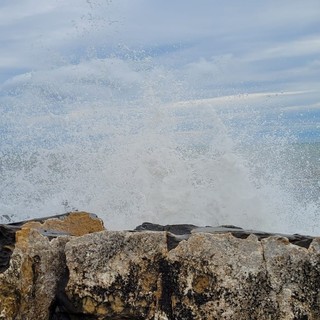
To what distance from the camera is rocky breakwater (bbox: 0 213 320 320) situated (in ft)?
10.7

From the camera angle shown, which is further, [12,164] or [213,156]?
[12,164]

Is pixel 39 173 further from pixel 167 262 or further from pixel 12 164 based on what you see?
pixel 167 262

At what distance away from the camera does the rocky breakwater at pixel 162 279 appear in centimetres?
325

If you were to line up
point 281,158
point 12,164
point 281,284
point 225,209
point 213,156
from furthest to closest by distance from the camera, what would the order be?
point 281,158 < point 12,164 < point 213,156 < point 225,209 < point 281,284

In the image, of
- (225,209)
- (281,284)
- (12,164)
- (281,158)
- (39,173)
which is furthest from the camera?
(281,158)

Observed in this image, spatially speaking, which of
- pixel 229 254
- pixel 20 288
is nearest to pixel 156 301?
pixel 229 254

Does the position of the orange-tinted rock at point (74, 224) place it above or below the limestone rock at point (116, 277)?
below

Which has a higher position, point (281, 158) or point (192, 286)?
point (192, 286)

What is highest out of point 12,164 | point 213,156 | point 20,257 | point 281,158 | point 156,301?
point 20,257

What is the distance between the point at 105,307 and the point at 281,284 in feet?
2.96

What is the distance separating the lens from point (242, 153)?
1056cm

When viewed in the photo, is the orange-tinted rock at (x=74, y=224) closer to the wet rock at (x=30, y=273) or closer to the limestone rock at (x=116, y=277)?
the wet rock at (x=30, y=273)

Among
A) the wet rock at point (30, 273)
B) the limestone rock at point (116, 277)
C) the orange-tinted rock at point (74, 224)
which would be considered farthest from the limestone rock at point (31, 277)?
the orange-tinted rock at point (74, 224)

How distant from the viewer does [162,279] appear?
3.31 metres
